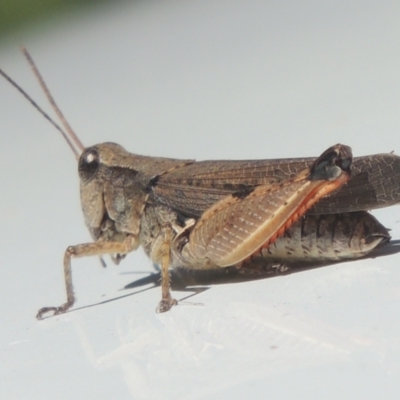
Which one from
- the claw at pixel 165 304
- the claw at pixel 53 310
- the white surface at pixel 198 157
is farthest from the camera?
the claw at pixel 53 310

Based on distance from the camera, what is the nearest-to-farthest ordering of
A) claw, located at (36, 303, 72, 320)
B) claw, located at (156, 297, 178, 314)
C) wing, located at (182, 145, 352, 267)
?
wing, located at (182, 145, 352, 267) → claw, located at (156, 297, 178, 314) → claw, located at (36, 303, 72, 320)

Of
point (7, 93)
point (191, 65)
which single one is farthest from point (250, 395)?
point (7, 93)

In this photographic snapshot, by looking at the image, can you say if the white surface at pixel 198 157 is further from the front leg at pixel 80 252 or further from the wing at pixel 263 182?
the wing at pixel 263 182

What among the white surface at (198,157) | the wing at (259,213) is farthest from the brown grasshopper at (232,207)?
the white surface at (198,157)

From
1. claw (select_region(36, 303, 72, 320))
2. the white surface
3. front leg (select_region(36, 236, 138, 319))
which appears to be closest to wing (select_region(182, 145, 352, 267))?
the white surface

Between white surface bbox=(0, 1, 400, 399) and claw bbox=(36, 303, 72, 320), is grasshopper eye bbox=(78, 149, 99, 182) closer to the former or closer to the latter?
white surface bbox=(0, 1, 400, 399)

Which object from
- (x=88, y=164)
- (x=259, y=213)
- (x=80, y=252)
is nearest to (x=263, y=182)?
(x=259, y=213)

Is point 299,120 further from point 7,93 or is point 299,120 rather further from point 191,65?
point 7,93
